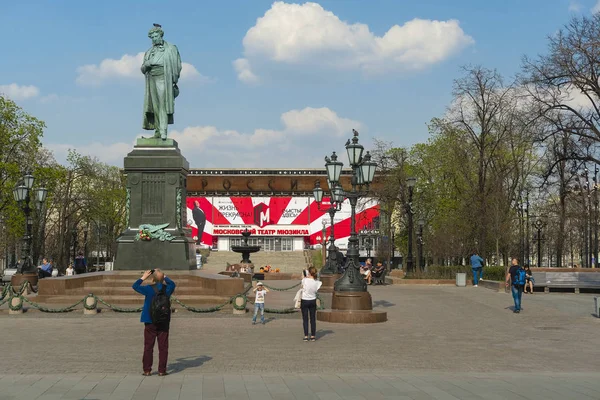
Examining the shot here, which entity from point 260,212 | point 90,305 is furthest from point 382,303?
point 260,212

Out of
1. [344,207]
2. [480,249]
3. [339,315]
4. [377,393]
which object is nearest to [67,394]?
[377,393]

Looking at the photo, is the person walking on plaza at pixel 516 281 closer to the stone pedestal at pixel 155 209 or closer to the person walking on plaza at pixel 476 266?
the stone pedestal at pixel 155 209

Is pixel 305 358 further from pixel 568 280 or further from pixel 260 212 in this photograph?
pixel 260 212

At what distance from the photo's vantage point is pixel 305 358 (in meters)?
12.6

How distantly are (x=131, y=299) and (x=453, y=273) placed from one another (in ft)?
81.1

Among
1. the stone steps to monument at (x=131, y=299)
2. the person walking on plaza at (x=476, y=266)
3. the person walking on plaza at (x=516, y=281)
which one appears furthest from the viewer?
the person walking on plaza at (x=476, y=266)

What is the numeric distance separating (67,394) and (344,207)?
84.7 metres

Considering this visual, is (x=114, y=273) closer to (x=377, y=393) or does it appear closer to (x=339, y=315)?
(x=339, y=315)

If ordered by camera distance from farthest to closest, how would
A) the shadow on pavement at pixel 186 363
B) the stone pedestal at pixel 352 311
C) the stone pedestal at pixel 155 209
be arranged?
the stone pedestal at pixel 155 209 → the stone pedestal at pixel 352 311 → the shadow on pavement at pixel 186 363

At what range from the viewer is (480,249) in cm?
4803

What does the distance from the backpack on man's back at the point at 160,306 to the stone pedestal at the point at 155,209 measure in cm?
1445

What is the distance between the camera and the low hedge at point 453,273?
39.0 metres

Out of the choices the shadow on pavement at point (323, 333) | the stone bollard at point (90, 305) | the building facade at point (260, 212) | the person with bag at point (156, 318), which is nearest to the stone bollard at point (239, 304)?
the stone bollard at point (90, 305)

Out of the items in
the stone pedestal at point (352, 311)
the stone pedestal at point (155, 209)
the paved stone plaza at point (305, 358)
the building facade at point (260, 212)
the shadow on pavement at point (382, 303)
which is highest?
the building facade at point (260, 212)
